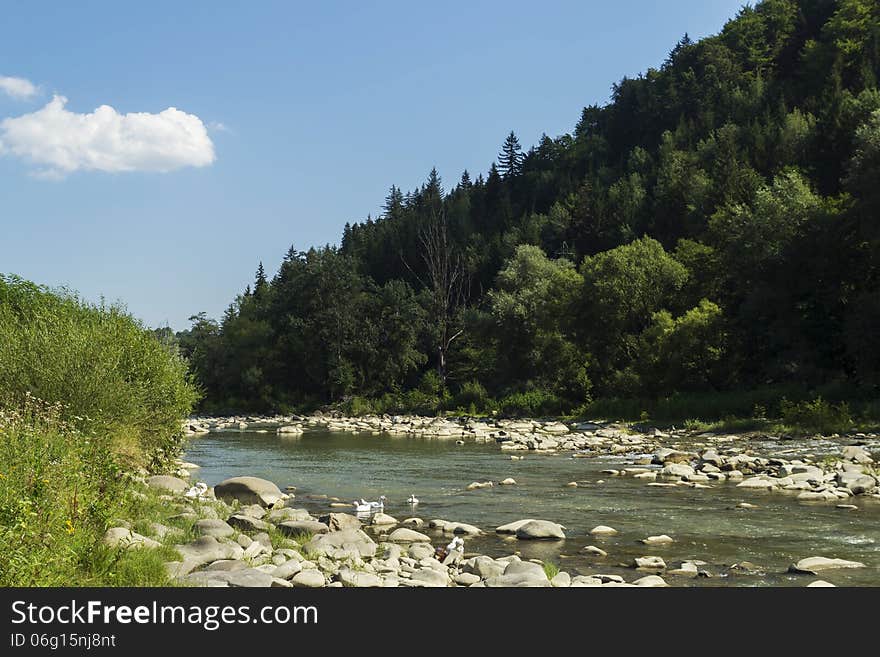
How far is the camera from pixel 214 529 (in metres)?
12.7

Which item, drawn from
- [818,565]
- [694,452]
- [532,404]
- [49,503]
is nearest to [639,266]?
[532,404]

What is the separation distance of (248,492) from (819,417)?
77.7ft

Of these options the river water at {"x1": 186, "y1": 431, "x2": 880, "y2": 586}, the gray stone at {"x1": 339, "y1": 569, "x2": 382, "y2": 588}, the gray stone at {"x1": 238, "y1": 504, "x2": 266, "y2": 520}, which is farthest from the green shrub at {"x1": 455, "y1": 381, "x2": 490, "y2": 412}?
the gray stone at {"x1": 339, "y1": 569, "x2": 382, "y2": 588}

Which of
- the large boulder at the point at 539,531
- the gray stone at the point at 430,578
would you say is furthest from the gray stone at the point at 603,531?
the gray stone at the point at 430,578

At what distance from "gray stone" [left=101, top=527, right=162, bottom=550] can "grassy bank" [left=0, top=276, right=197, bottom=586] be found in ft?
0.70

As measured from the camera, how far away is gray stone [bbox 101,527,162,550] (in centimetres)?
948

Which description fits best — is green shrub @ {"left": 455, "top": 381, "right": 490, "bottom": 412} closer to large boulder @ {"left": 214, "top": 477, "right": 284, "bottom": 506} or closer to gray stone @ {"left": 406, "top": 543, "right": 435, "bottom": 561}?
large boulder @ {"left": 214, "top": 477, "right": 284, "bottom": 506}

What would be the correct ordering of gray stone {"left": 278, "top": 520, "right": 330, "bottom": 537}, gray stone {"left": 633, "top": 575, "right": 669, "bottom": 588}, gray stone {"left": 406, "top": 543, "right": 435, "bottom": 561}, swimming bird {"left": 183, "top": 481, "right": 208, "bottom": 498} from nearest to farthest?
gray stone {"left": 633, "top": 575, "right": 669, "bottom": 588}, gray stone {"left": 406, "top": 543, "right": 435, "bottom": 561}, gray stone {"left": 278, "top": 520, "right": 330, "bottom": 537}, swimming bird {"left": 183, "top": 481, "right": 208, "bottom": 498}

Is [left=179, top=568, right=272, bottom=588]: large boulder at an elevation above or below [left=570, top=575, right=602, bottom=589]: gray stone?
above

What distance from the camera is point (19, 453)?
28.6 feet

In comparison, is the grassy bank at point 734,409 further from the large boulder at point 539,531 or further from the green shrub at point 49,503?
the green shrub at point 49,503
